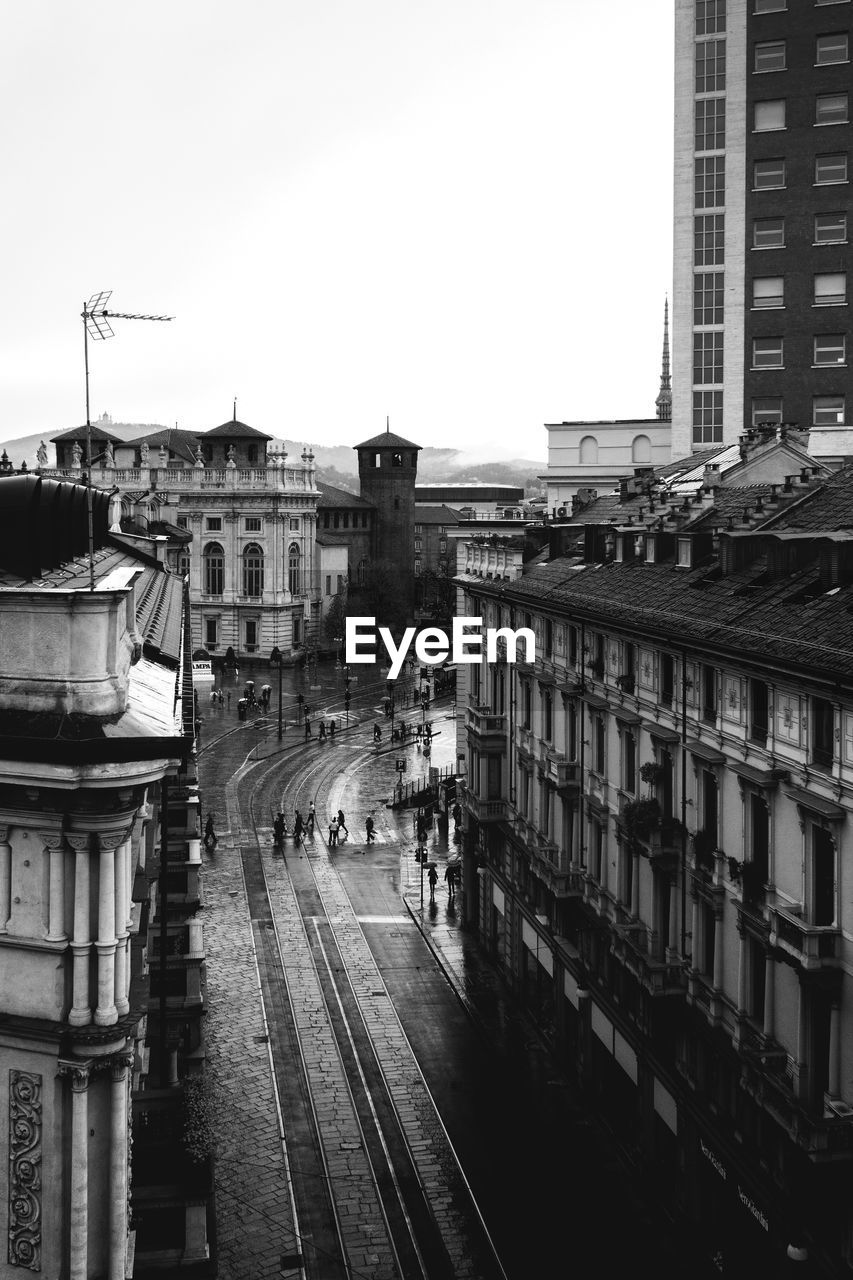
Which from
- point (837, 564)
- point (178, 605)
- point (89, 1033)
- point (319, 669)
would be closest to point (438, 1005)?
point (178, 605)

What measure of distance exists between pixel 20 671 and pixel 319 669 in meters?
112

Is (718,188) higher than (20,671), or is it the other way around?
(718,188)

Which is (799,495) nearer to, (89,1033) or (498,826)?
(498,826)

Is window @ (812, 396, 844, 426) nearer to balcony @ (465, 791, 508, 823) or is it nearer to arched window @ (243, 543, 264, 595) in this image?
balcony @ (465, 791, 508, 823)

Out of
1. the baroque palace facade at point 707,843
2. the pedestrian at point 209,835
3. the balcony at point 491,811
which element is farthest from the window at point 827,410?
the pedestrian at point 209,835

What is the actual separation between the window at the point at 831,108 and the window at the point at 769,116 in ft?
5.54

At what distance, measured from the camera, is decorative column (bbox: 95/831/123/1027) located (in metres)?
16.8

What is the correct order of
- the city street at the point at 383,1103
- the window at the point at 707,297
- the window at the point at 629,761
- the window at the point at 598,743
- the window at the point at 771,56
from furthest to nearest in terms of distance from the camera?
1. the window at the point at 707,297
2. the window at the point at 771,56
3. the window at the point at 598,743
4. the window at the point at 629,761
5. the city street at the point at 383,1103

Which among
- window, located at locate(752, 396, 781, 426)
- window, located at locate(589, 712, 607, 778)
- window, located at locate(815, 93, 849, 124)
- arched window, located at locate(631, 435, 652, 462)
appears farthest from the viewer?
arched window, located at locate(631, 435, 652, 462)

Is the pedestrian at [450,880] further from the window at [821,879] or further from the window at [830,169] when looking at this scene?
the window at [821,879]

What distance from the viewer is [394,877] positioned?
6094 centimetres

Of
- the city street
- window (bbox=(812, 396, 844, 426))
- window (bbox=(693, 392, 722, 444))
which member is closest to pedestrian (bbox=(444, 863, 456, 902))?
the city street

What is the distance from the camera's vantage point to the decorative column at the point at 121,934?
17078 millimetres

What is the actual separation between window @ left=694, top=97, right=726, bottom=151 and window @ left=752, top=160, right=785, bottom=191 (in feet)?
6.82
